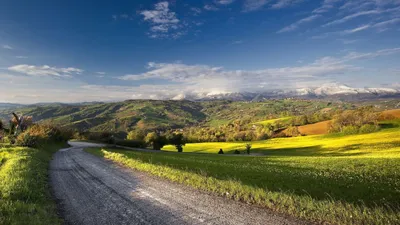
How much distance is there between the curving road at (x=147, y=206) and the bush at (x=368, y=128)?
288ft

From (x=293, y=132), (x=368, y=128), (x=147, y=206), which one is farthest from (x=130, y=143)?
(x=147, y=206)

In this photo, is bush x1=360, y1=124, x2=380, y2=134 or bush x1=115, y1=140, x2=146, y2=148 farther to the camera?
bush x1=115, y1=140, x2=146, y2=148

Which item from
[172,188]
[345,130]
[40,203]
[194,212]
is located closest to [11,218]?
[40,203]

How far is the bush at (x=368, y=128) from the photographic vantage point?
7751 centimetres

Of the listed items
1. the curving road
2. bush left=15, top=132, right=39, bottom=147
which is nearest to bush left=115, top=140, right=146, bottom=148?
bush left=15, top=132, right=39, bottom=147

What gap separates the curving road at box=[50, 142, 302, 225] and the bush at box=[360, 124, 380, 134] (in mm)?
87630

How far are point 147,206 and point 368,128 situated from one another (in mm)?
91877

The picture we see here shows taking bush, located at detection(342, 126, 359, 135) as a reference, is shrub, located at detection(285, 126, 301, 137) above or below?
below

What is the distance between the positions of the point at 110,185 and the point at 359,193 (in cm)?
1405

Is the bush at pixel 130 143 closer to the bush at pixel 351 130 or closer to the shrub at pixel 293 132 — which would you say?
the shrub at pixel 293 132

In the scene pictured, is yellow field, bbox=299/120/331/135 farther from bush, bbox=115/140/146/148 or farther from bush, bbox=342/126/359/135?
bush, bbox=115/140/146/148

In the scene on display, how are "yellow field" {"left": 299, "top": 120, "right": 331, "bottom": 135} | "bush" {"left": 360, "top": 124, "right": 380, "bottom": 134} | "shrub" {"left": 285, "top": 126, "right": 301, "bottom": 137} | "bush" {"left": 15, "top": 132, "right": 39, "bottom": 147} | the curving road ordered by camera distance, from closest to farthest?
1. the curving road
2. "bush" {"left": 15, "top": 132, "right": 39, "bottom": 147}
3. "bush" {"left": 360, "top": 124, "right": 380, "bottom": 134}
4. "yellow field" {"left": 299, "top": 120, "right": 331, "bottom": 135}
5. "shrub" {"left": 285, "top": 126, "right": 301, "bottom": 137}

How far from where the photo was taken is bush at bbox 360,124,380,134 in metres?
77.5

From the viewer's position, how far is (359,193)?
1367cm
